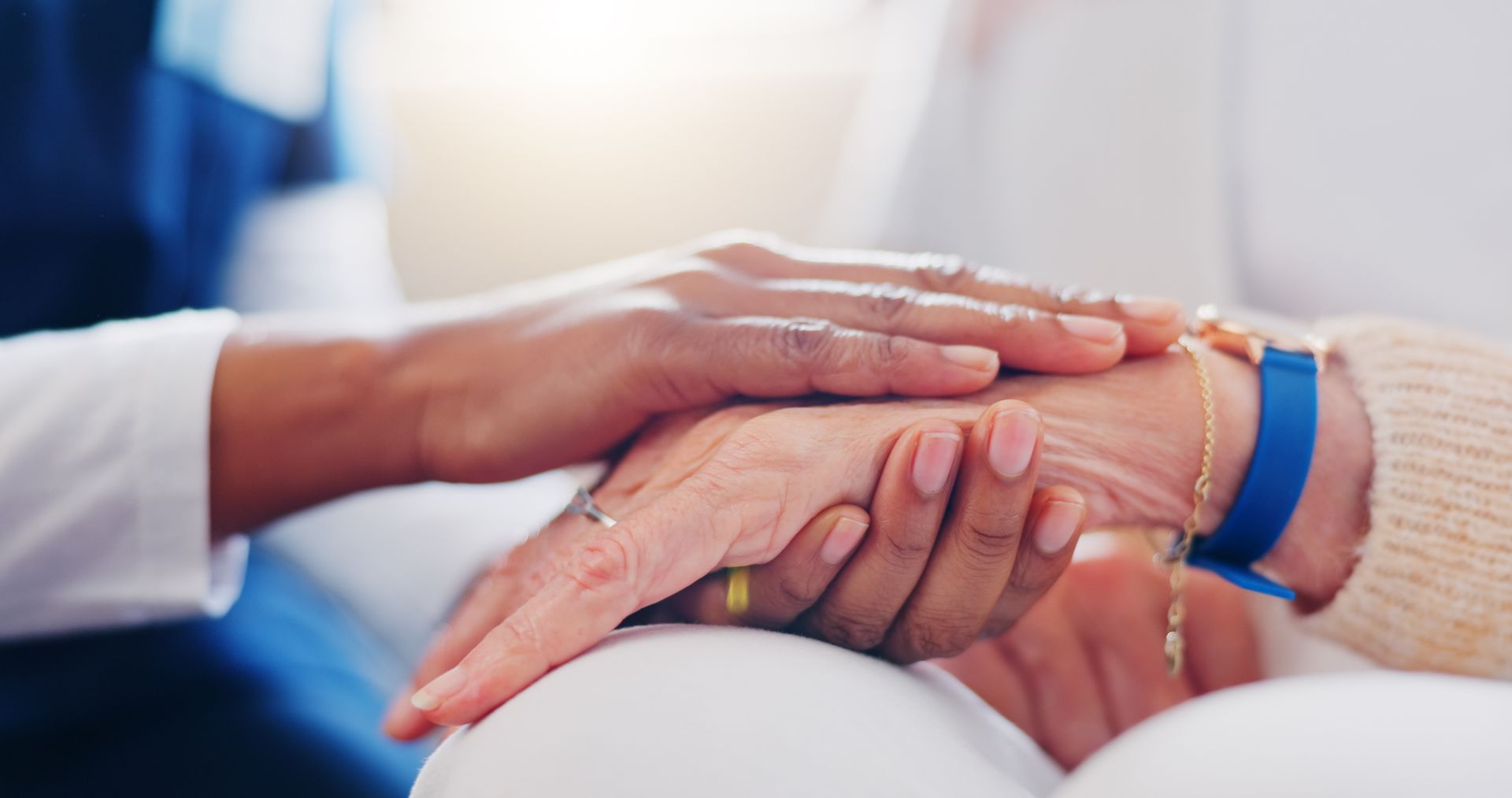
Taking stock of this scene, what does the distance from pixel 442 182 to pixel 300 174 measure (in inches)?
34.0

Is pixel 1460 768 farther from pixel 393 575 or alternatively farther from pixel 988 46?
pixel 988 46

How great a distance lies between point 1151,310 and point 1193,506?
122mm

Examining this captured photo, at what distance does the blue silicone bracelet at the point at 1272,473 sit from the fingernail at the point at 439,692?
1.40ft

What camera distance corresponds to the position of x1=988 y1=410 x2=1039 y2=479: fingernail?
0.46 m

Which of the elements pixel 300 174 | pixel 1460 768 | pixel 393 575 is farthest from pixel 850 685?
pixel 300 174

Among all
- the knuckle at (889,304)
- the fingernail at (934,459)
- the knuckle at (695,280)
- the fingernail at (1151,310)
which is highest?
the fingernail at (1151,310)

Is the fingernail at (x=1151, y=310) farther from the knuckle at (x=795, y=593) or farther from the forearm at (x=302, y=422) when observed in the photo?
the forearm at (x=302, y=422)

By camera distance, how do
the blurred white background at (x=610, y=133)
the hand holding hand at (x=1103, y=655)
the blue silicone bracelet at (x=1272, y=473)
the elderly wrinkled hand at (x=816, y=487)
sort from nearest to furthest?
the elderly wrinkled hand at (x=816, y=487) < the blue silicone bracelet at (x=1272, y=473) < the hand holding hand at (x=1103, y=655) < the blurred white background at (x=610, y=133)

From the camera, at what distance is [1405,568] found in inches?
21.0

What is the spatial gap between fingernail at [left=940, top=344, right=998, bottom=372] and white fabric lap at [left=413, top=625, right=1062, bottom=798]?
0.20 meters

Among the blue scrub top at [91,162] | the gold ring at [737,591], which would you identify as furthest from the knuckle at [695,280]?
the blue scrub top at [91,162]

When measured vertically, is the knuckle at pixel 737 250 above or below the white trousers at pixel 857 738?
above

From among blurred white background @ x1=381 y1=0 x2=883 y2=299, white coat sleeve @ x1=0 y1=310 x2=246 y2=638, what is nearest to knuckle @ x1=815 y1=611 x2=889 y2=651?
white coat sleeve @ x1=0 y1=310 x2=246 y2=638

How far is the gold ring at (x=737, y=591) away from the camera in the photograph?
1.63 ft
